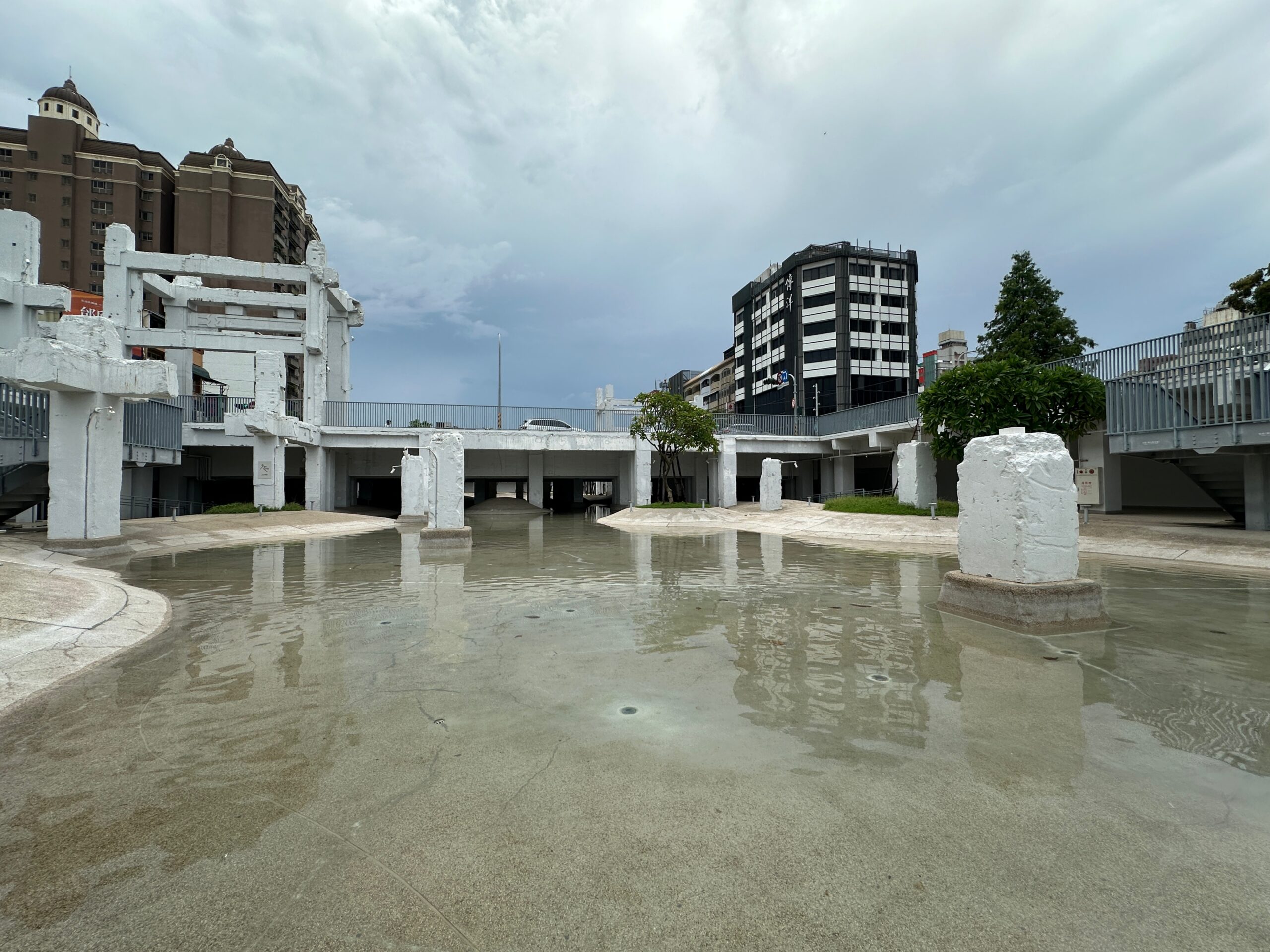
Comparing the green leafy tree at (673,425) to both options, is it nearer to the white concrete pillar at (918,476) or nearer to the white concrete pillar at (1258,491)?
the white concrete pillar at (918,476)

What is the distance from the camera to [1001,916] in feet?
7.20

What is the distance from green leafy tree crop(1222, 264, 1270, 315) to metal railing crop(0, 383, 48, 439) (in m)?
41.6

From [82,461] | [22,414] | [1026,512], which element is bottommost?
[1026,512]

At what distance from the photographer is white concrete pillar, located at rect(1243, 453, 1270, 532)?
1491 cm

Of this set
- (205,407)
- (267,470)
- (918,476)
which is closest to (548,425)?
(267,470)

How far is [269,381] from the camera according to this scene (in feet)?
82.8

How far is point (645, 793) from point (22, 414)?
21.0 metres

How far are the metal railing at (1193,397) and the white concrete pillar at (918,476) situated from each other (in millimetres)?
6645

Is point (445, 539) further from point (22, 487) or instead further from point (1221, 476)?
point (1221, 476)

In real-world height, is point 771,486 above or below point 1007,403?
below

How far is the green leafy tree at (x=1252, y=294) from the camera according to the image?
2364 centimetres

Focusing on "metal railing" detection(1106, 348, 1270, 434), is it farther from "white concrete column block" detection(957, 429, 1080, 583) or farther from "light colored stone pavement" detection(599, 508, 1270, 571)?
"white concrete column block" detection(957, 429, 1080, 583)

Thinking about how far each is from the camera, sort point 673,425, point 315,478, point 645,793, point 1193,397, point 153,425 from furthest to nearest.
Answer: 1. point 673,425
2. point 315,478
3. point 153,425
4. point 1193,397
5. point 645,793

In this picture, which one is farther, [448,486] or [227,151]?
[227,151]
